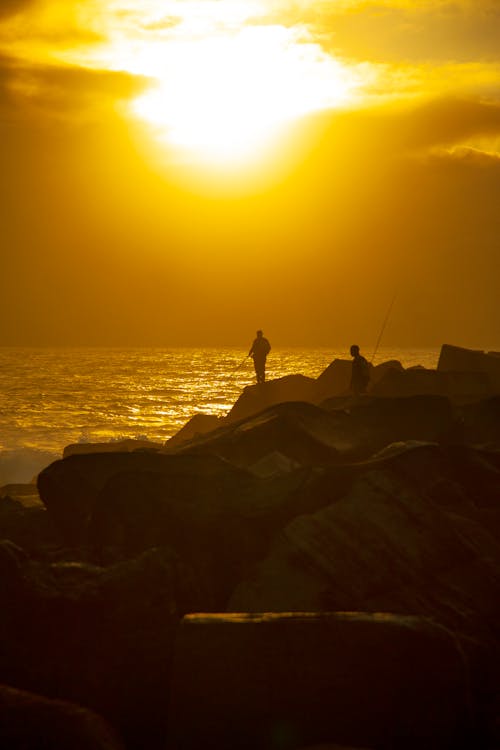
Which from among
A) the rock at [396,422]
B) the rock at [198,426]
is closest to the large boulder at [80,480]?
the rock at [396,422]

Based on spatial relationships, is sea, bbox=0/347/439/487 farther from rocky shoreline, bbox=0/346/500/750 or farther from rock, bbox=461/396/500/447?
rocky shoreline, bbox=0/346/500/750

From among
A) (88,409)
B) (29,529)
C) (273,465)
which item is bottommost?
(88,409)

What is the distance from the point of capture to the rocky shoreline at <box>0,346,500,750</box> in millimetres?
4499

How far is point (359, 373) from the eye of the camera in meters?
13.3

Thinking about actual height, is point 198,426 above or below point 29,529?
above

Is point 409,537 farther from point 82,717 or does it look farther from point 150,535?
point 82,717

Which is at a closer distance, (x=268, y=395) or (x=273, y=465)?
(x=273, y=465)

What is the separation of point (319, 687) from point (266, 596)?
128 centimetres

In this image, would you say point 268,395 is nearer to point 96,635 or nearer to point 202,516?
point 202,516

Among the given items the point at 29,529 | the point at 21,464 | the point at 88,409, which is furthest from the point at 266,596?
the point at 88,409

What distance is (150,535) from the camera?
23.4 feet

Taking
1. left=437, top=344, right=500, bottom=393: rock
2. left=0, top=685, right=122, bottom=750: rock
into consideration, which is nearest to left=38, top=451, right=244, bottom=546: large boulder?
left=0, top=685, right=122, bottom=750: rock

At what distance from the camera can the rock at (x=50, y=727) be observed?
4043 millimetres

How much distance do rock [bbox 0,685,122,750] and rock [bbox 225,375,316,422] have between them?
40.4 feet
